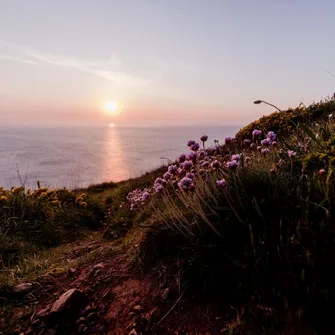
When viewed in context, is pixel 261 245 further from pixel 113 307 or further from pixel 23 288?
pixel 23 288

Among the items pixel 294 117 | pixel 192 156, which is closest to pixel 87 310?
pixel 192 156

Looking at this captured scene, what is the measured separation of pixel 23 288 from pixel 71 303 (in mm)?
989

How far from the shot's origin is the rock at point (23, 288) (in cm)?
311

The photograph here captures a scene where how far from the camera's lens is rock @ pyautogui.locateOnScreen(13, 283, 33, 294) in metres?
3.11

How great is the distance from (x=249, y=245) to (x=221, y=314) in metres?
0.62

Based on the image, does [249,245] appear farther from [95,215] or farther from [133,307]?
[95,215]

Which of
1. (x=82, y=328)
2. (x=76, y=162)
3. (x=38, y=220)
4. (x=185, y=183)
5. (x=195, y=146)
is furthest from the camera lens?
(x=76, y=162)

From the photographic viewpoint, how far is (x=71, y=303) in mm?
2570

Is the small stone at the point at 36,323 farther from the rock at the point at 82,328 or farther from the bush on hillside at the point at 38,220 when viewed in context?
the bush on hillside at the point at 38,220

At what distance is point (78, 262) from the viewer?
391cm

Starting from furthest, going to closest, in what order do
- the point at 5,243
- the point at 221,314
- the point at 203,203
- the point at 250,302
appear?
the point at 5,243
the point at 203,203
the point at 221,314
the point at 250,302

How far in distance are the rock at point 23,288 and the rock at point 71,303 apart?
766 mm

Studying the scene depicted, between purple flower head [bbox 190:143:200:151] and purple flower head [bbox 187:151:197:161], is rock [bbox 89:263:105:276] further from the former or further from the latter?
purple flower head [bbox 190:143:200:151]

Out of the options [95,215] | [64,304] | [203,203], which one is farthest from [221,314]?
[95,215]
